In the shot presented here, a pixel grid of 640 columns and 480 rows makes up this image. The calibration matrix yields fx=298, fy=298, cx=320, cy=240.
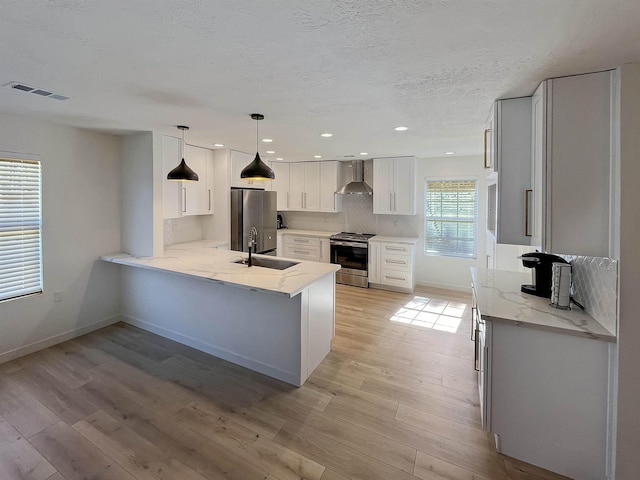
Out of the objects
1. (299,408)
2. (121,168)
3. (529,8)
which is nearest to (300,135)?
(121,168)

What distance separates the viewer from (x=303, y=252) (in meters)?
6.05

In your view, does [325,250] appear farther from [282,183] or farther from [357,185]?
[282,183]

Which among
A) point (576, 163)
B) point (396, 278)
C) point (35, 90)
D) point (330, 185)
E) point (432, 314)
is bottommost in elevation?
point (432, 314)

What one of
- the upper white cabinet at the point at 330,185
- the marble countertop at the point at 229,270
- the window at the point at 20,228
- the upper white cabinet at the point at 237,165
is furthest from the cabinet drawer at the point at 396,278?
the window at the point at 20,228

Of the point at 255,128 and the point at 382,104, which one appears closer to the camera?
the point at 382,104

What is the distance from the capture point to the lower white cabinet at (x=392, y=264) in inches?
203

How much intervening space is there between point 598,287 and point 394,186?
373 centimetres

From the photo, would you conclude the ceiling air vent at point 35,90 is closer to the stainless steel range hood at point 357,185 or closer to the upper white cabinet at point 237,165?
the upper white cabinet at point 237,165

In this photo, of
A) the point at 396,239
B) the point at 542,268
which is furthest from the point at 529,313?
the point at 396,239

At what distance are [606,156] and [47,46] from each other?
9.98 ft

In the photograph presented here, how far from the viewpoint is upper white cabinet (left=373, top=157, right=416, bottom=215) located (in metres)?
5.18

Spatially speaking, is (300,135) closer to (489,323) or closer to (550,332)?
(489,323)

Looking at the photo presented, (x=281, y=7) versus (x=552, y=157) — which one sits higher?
(x=281, y=7)

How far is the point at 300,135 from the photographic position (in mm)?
3574
